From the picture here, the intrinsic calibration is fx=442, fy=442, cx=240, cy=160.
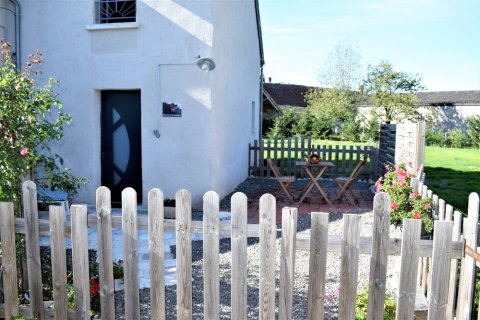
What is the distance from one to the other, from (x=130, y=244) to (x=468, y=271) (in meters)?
2.30

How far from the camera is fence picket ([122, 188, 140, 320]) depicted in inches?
124

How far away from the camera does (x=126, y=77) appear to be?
28.6 feet

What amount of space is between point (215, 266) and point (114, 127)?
6684mm

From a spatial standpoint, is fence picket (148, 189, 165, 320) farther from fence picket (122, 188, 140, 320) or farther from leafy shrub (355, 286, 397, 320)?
leafy shrub (355, 286, 397, 320)

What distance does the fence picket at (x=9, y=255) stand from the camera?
3.36 meters

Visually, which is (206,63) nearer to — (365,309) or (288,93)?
(365,309)

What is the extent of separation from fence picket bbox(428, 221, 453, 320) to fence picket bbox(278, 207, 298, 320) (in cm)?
87

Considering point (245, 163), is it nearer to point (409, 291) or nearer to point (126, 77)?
point (126, 77)

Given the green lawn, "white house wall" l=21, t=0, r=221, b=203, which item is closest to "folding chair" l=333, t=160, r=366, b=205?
the green lawn

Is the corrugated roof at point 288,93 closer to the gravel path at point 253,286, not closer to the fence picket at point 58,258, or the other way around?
the gravel path at point 253,286

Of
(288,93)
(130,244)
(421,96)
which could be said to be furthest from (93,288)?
(421,96)

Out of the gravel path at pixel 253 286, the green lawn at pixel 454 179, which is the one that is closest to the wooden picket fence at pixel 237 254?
the gravel path at pixel 253 286

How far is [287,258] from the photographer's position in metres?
2.95

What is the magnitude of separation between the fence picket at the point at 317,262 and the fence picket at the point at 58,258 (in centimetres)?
182
